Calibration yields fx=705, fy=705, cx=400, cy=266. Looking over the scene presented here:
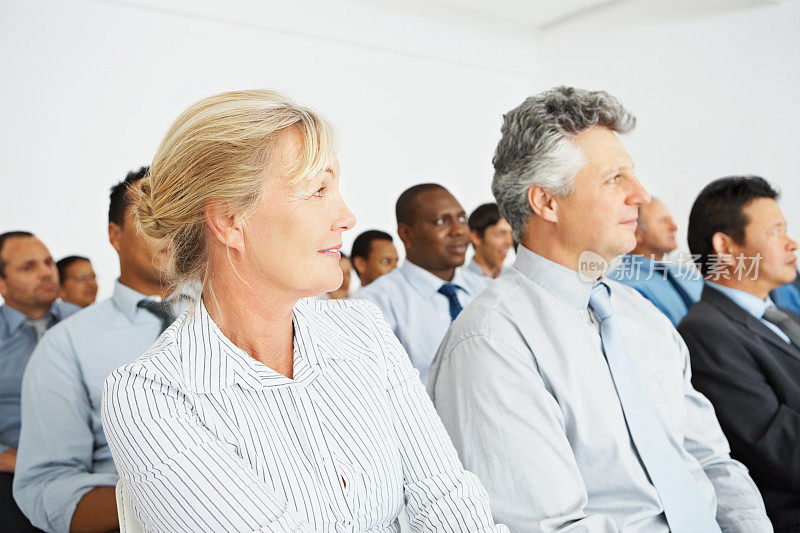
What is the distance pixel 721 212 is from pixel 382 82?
2.77 m

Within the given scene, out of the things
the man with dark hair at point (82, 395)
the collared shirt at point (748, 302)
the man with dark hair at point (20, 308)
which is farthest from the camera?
the man with dark hair at point (20, 308)

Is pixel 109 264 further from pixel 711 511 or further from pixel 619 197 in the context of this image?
pixel 711 511

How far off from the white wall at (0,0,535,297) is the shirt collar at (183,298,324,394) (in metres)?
2.71

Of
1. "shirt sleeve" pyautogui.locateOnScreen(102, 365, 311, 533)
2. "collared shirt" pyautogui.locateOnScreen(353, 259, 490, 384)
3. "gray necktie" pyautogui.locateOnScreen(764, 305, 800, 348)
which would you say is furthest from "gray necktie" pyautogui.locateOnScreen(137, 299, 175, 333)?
"gray necktie" pyautogui.locateOnScreen(764, 305, 800, 348)

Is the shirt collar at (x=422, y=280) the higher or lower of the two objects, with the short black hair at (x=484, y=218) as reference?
lower

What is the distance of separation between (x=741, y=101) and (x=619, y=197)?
3.39 metres

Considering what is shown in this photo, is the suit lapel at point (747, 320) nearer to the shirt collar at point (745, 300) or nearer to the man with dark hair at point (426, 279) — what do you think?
the shirt collar at point (745, 300)

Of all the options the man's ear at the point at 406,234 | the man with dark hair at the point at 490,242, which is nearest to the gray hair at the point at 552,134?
the man's ear at the point at 406,234

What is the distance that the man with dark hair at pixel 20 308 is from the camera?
286 centimetres

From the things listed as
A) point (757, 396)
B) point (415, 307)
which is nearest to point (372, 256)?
point (415, 307)

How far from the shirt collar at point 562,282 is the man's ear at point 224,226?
0.71m

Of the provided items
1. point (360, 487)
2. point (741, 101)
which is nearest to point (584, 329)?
point (360, 487)

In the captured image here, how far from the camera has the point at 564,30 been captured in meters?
5.42

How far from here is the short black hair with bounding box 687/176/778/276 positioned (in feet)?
7.73
